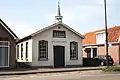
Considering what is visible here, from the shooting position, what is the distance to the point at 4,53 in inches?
1171

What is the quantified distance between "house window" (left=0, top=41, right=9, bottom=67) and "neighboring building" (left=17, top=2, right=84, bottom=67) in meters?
3.08

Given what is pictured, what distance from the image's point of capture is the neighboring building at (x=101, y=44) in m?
40.4

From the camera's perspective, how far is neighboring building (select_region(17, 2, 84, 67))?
31.9 metres

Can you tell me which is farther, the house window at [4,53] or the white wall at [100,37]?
the white wall at [100,37]

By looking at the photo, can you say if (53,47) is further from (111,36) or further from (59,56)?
(111,36)

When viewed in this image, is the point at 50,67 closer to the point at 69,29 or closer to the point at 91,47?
the point at 69,29

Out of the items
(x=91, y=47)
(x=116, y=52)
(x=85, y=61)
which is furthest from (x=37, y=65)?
(x=91, y=47)

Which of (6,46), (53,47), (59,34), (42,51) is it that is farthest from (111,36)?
(6,46)

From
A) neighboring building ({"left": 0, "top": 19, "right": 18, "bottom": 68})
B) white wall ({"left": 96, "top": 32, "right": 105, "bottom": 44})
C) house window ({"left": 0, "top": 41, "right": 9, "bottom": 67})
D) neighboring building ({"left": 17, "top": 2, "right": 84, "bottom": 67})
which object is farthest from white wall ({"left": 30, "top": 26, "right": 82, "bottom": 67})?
white wall ({"left": 96, "top": 32, "right": 105, "bottom": 44})

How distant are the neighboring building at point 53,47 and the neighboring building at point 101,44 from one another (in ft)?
24.6

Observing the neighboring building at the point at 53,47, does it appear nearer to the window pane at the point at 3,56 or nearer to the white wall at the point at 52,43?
the white wall at the point at 52,43

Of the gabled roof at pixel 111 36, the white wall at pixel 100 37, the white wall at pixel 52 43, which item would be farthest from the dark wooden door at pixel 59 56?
the white wall at pixel 100 37

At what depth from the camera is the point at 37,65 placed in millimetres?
31875

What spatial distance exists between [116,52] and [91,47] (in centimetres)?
685
